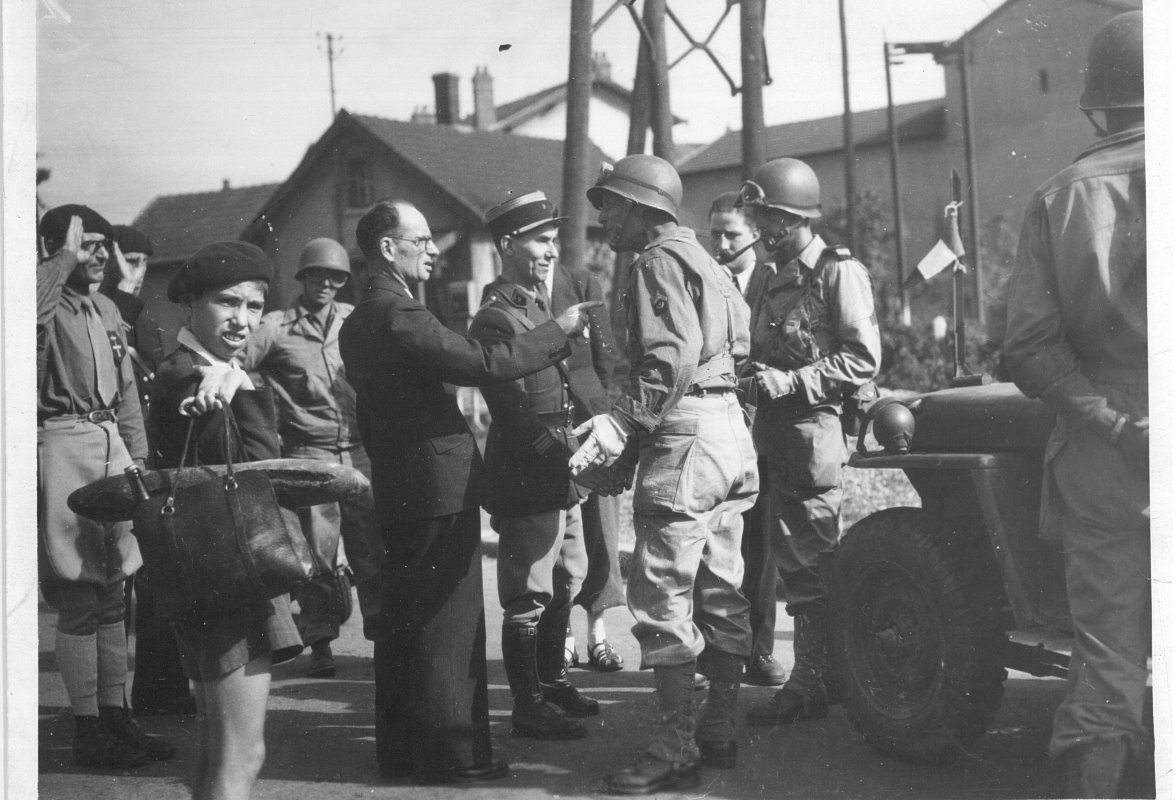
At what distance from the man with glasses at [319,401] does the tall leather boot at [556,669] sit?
134 cm

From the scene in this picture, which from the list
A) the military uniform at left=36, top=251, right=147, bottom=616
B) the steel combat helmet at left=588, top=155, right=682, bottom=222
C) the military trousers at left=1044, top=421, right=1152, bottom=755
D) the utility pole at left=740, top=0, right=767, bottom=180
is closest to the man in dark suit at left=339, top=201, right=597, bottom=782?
the steel combat helmet at left=588, top=155, right=682, bottom=222

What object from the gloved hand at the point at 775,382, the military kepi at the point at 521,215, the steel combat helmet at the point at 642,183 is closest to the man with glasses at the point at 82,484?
the military kepi at the point at 521,215

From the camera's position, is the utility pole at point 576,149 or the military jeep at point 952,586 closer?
the military jeep at point 952,586

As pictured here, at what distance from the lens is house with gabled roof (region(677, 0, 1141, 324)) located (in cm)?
1731

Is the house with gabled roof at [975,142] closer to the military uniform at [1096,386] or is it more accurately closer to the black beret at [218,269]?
the military uniform at [1096,386]

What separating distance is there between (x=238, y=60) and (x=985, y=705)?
3901 mm

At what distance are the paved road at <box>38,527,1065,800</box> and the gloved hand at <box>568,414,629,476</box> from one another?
1.14 metres

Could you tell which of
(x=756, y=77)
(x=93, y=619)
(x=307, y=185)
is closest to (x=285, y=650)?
(x=93, y=619)

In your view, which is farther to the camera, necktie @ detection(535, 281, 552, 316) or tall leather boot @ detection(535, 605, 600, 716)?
necktie @ detection(535, 281, 552, 316)

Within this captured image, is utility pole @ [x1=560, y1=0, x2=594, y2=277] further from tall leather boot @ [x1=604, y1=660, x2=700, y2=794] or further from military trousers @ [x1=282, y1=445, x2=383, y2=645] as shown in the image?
tall leather boot @ [x1=604, y1=660, x2=700, y2=794]

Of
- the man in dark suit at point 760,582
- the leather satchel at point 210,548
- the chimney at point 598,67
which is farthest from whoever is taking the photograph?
the chimney at point 598,67

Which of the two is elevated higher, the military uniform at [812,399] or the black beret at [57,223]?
the black beret at [57,223]

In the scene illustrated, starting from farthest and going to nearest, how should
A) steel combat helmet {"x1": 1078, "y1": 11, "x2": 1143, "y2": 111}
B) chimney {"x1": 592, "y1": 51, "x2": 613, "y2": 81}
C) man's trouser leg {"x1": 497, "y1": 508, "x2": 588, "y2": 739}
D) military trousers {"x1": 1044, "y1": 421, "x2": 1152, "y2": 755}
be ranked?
1. chimney {"x1": 592, "y1": 51, "x2": 613, "y2": 81}
2. man's trouser leg {"x1": 497, "y1": 508, "x2": 588, "y2": 739}
3. steel combat helmet {"x1": 1078, "y1": 11, "x2": 1143, "y2": 111}
4. military trousers {"x1": 1044, "y1": 421, "x2": 1152, "y2": 755}

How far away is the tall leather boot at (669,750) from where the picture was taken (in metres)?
4.11
